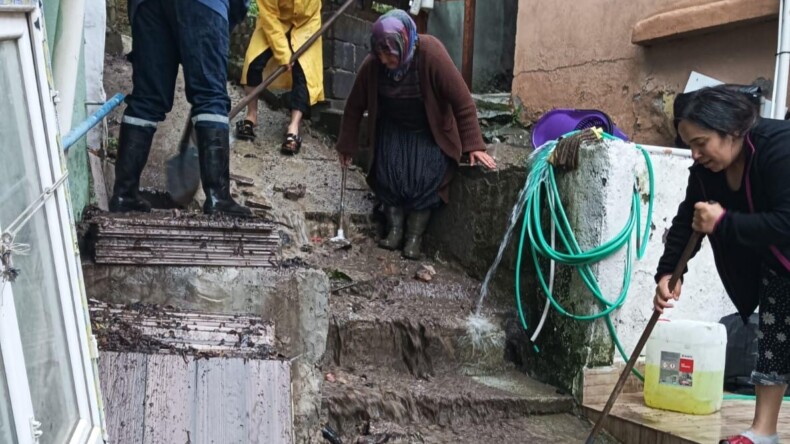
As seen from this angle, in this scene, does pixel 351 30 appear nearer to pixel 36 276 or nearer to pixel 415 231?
pixel 415 231

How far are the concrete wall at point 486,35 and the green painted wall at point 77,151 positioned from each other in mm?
5621

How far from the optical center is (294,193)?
525 cm

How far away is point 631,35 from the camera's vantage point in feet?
18.5

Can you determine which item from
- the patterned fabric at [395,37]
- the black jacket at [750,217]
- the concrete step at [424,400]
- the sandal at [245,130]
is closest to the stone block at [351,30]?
the sandal at [245,130]

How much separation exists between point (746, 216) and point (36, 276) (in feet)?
7.31

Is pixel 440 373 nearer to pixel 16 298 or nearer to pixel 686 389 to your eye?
pixel 686 389

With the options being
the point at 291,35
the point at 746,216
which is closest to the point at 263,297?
the point at 746,216

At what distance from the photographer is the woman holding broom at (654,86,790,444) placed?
2.54 meters

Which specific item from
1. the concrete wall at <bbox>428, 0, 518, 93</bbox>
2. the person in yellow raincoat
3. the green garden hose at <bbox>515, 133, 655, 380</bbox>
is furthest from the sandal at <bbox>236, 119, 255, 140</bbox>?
the concrete wall at <bbox>428, 0, 518, 93</bbox>

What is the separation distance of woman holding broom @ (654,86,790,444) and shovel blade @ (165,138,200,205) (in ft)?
8.24

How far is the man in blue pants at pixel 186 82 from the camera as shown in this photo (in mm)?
3254

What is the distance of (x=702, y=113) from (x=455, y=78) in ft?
7.50

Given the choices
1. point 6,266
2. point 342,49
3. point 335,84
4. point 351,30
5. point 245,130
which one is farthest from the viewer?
point 351,30

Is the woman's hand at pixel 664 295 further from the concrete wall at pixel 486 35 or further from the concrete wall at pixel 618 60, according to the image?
the concrete wall at pixel 486 35
